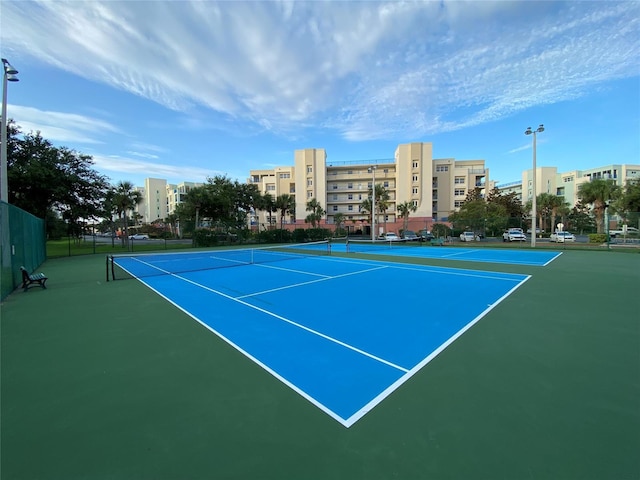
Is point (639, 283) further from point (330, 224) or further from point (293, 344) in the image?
point (330, 224)

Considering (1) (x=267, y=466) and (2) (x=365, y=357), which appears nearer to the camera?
(1) (x=267, y=466)

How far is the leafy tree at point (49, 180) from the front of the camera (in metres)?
21.0

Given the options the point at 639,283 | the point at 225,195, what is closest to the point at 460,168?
the point at 225,195

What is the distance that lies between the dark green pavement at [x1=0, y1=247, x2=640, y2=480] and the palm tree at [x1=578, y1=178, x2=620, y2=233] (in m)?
45.0

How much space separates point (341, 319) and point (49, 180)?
87.8 ft

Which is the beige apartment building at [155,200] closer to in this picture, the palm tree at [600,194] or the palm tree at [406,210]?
the palm tree at [406,210]

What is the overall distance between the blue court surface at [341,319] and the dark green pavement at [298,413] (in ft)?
0.95

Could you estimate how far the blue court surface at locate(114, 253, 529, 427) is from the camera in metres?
3.83

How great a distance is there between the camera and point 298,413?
3.12 metres

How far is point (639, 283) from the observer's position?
10156mm

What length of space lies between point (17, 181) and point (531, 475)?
98.9 ft

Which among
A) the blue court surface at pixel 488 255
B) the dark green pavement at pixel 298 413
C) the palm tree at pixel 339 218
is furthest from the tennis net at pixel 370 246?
the palm tree at pixel 339 218

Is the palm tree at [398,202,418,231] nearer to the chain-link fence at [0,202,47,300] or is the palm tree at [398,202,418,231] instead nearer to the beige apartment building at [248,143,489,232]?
the beige apartment building at [248,143,489,232]

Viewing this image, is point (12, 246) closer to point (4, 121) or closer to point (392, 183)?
point (4, 121)
